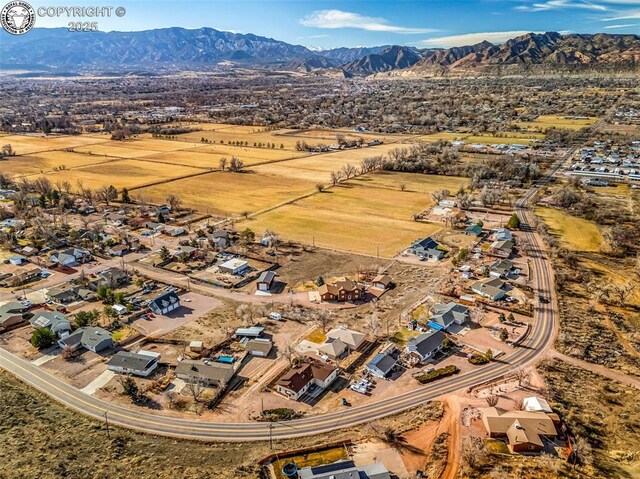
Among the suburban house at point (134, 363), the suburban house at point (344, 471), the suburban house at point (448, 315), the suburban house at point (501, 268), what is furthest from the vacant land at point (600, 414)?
the suburban house at point (134, 363)

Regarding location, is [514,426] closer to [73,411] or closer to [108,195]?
[73,411]

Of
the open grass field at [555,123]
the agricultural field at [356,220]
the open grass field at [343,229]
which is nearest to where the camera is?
the open grass field at [343,229]

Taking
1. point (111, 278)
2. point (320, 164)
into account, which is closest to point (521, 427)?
point (111, 278)

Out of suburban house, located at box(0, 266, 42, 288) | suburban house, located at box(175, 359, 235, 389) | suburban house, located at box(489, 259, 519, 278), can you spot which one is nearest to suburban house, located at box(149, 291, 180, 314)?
suburban house, located at box(175, 359, 235, 389)

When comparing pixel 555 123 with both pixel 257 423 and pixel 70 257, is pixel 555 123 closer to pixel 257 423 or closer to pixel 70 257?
pixel 70 257

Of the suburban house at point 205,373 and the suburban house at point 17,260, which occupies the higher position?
the suburban house at point 17,260

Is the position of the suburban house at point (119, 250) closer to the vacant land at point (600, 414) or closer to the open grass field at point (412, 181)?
the open grass field at point (412, 181)

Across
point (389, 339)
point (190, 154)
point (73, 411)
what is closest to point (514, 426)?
point (389, 339)

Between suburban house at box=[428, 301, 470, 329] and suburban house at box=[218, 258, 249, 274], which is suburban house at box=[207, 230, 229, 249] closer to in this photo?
suburban house at box=[218, 258, 249, 274]
